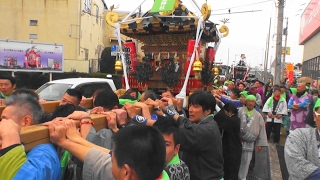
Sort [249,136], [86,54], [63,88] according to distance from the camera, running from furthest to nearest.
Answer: [86,54] < [63,88] < [249,136]

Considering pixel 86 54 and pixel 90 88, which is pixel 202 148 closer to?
pixel 90 88

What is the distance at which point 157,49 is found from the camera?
669cm

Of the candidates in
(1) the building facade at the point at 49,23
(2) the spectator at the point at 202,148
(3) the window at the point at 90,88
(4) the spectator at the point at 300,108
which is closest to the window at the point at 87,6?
(1) the building facade at the point at 49,23

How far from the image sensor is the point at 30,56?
16.0 metres

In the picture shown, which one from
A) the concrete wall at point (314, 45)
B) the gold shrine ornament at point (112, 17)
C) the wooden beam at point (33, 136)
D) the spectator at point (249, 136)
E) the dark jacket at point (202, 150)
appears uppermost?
the concrete wall at point (314, 45)

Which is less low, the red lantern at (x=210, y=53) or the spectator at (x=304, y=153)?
the red lantern at (x=210, y=53)

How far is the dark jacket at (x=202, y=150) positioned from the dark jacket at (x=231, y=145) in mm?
1710

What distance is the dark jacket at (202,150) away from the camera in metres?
2.66

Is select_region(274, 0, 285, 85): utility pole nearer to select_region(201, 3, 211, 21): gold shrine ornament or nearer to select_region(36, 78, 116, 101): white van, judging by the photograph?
select_region(201, 3, 211, 21): gold shrine ornament

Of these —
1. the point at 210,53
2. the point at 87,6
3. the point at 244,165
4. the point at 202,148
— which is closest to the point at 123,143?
the point at 202,148

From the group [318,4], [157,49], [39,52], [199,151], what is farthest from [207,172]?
[318,4]

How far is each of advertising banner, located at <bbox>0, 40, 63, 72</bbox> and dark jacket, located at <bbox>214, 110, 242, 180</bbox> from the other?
13.7 meters

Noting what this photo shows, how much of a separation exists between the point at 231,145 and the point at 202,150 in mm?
2065

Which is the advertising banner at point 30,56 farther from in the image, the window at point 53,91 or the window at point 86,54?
the window at point 86,54
